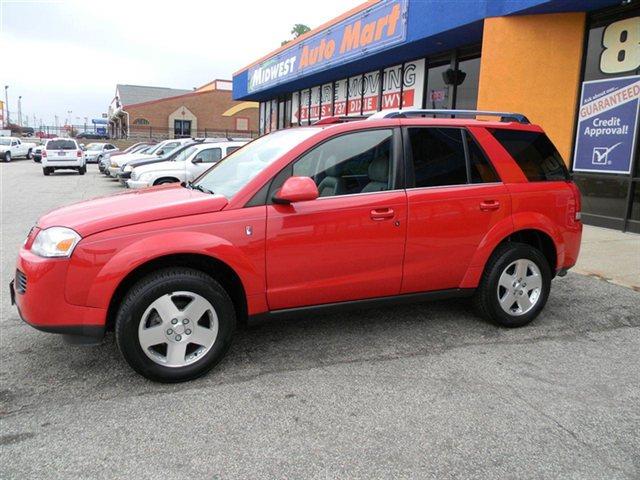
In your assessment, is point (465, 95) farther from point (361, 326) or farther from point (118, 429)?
point (118, 429)

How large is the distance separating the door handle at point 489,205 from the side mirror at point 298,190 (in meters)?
1.55

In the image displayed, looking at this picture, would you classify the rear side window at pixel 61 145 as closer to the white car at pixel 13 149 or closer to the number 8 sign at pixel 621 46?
the white car at pixel 13 149

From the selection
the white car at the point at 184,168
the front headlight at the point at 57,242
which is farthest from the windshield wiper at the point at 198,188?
the white car at the point at 184,168

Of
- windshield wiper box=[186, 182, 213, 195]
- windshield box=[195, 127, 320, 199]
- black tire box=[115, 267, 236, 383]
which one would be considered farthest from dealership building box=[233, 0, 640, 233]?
black tire box=[115, 267, 236, 383]

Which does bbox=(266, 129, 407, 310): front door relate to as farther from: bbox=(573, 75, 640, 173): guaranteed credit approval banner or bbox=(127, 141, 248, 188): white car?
bbox=(127, 141, 248, 188): white car

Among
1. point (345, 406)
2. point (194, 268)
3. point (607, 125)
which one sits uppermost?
point (607, 125)

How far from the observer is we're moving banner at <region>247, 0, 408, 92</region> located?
43.2 ft

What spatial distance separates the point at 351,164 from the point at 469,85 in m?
9.96

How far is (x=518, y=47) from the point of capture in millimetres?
10000

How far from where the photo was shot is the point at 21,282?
3555 millimetres

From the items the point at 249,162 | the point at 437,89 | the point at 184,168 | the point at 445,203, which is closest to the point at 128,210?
the point at 249,162

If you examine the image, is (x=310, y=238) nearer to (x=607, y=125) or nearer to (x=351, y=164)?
(x=351, y=164)

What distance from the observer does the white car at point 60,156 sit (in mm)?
25297

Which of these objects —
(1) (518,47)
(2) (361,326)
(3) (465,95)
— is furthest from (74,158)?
(2) (361,326)
